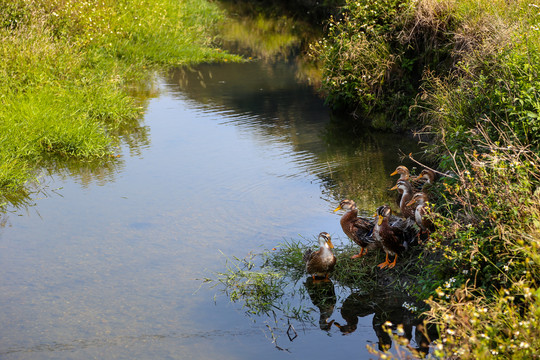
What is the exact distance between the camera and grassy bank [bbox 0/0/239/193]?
10.7m

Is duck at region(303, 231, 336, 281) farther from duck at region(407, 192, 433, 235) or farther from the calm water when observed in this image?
duck at region(407, 192, 433, 235)

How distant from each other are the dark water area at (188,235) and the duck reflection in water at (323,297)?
0.02 m

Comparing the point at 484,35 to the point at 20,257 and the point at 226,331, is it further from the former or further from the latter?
→ the point at 20,257

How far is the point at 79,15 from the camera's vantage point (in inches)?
623

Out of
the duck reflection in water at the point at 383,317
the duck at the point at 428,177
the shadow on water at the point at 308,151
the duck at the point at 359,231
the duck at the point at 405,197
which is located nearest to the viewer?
the duck reflection in water at the point at 383,317

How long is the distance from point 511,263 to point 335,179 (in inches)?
197

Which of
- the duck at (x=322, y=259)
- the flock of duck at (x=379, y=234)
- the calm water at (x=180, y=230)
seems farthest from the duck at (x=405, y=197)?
the duck at (x=322, y=259)

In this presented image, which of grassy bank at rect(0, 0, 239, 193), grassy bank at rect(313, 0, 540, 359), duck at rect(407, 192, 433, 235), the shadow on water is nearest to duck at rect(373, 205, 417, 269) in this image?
duck at rect(407, 192, 433, 235)

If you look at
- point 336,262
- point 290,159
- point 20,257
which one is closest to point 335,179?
point 290,159

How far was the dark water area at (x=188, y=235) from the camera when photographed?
5820 mm

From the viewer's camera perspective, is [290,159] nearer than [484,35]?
No

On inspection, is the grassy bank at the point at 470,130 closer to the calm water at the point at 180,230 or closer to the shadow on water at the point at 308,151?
the shadow on water at the point at 308,151

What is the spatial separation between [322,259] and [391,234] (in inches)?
28.8

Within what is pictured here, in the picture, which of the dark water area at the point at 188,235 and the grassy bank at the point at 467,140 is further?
the dark water area at the point at 188,235
